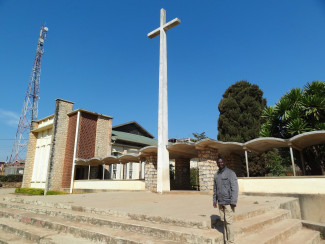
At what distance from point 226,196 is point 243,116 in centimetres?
1821

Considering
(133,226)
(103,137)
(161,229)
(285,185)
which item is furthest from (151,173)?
(161,229)

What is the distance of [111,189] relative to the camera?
1645 centimetres

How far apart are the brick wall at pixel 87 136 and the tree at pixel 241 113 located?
12417 millimetres

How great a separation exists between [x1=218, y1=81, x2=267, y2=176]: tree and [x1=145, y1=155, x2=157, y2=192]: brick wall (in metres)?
9.35

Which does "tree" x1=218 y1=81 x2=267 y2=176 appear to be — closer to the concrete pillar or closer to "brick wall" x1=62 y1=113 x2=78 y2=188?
"brick wall" x1=62 y1=113 x2=78 y2=188

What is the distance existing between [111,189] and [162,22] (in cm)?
1261

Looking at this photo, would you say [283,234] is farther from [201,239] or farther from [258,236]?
[201,239]

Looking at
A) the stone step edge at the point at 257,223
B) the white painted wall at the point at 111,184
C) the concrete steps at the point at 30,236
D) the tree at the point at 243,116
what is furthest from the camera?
the tree at the point at 243,116

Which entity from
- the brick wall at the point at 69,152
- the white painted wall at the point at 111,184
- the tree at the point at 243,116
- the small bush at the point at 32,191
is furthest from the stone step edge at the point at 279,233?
the small bush at the point at 32,191

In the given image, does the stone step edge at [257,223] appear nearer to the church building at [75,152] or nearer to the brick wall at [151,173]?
the brick wall at [151,173]

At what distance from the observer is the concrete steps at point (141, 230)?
3914mm

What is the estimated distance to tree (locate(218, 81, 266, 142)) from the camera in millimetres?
20219

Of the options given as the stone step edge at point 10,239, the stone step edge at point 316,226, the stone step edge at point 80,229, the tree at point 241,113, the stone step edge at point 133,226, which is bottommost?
the stone step edge at point 10,239

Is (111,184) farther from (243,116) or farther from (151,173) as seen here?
(243,116)
